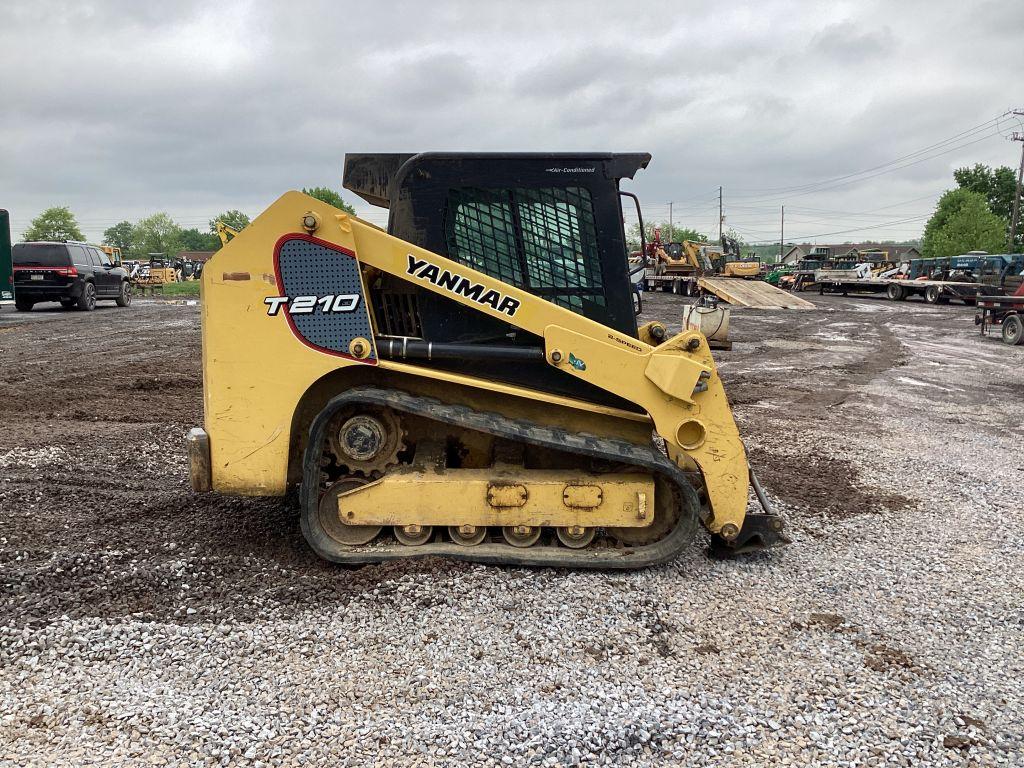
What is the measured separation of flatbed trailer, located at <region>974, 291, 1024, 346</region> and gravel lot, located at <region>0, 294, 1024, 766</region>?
44.5ft

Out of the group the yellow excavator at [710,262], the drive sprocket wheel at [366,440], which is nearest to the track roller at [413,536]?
the drive sprocket wheel at [366,440]

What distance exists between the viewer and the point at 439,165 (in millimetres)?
4273

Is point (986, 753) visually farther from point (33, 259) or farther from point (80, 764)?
point (33, 259)

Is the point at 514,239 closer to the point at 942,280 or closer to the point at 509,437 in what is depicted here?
the point at 509,437

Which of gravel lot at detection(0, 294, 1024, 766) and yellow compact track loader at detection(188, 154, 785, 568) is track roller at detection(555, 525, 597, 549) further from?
gravel lot at detection(0, 294, 1024, 766)

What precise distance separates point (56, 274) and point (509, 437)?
21.0 meters

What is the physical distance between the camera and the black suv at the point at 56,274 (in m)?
20.1

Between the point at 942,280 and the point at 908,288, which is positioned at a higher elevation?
the point at 942,280

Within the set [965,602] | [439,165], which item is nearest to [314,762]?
[439,165]

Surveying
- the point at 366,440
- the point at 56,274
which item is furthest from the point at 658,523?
the point at 56,274

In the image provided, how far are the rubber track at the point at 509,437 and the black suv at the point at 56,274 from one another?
20237 mm

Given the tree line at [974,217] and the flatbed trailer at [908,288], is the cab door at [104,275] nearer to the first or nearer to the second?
the flatbed trailer at [908,288]

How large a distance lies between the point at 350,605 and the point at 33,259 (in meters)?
21.0

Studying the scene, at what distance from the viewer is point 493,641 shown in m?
3.51
